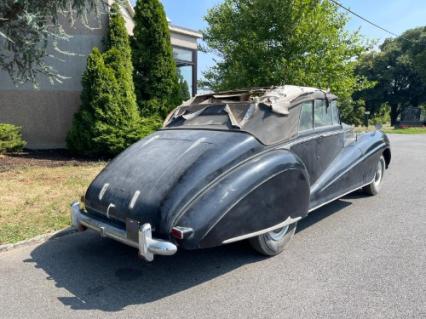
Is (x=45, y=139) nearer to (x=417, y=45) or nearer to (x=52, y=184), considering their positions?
(x=52, y=184)

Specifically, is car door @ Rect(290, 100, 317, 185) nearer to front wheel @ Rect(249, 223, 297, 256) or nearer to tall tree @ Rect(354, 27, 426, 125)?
front wheel @ Rect(249, 223, 297, 256)

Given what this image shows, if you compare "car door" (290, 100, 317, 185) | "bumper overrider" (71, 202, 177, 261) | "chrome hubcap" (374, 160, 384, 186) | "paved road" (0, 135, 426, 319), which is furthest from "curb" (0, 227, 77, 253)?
"chrome hubcap" (374, 160, 384, 186)

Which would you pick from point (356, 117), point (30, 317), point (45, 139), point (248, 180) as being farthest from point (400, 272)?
point (356, 117)

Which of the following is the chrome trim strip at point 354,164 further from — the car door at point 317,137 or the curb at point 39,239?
the curb at point 39,239

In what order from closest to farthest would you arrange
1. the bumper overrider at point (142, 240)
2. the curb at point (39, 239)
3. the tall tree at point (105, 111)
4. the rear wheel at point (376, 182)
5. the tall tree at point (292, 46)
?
the bumper overrider at point (142, 240) < the curb at point (39, 239) < the rear wheel at point (376, 182) < the tall tree at point (105, 111) < the tall tree at point (292, 46)

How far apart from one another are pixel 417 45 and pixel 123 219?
4627 cm

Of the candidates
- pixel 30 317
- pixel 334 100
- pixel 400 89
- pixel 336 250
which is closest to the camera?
pixel 30 317

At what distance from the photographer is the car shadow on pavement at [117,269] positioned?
329cm

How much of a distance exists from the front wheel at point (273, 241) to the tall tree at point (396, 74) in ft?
141

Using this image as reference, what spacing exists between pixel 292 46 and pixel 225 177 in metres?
9.44

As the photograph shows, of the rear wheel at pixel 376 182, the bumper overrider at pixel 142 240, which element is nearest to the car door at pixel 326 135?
the rear wheel at pixel 376 182

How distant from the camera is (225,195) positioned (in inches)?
135

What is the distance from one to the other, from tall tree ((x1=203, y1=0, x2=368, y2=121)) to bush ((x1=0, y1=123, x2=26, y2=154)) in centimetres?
675

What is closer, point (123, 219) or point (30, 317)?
point (30, 317)
